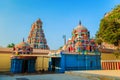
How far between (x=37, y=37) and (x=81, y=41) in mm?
14810

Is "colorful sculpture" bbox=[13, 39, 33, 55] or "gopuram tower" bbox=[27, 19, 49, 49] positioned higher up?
"gopuram tower" bbox=[27, 19, 49, 49]

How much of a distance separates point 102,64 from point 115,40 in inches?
274

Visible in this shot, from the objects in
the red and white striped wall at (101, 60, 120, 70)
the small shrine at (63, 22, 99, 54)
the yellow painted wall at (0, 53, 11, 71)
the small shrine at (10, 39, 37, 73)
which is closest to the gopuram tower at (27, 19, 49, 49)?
the small shrine at (63, 22, 99, 54)

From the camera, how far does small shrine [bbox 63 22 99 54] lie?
2685 centimetres

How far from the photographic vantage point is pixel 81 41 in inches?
1094

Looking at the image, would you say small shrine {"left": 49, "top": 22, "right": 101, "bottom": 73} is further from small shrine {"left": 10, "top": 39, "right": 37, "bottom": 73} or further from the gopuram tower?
the gopuram tower

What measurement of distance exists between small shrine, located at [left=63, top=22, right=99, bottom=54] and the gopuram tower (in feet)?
36.9

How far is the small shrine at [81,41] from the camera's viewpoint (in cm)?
2685

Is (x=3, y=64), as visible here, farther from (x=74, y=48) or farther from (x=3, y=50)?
(x=74, y=48)

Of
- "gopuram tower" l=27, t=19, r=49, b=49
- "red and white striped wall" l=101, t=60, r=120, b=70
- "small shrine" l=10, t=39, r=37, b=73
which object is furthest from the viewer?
"gopuram tower" l=27, t=19, r=49, b=49

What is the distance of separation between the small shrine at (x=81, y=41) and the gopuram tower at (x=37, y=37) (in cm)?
1124

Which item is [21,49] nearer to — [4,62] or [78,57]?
[4,62]

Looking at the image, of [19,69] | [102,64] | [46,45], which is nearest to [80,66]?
[102,64]

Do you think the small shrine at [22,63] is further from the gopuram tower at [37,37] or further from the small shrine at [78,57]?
the gopuram tower at [37,37]
